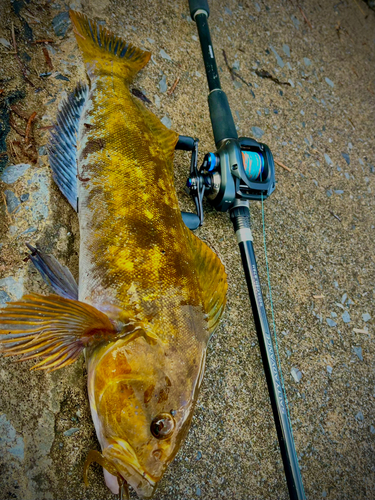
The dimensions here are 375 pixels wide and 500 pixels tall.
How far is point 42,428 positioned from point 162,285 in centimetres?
93

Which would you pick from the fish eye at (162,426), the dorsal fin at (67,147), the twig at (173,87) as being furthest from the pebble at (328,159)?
the fish eye at (162,426)

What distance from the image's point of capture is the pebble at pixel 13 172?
2285 mm

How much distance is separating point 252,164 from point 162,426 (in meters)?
1.57

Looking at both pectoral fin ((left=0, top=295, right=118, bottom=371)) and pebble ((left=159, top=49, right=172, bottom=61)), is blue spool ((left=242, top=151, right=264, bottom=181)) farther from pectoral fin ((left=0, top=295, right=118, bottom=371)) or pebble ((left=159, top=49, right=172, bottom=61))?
pebble ((left=159, top=49, right=172, bottom=61))

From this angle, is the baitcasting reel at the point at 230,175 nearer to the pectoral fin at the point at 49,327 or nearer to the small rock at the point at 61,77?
the pectoral fin at the point at 49,327

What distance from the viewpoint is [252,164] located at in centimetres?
240

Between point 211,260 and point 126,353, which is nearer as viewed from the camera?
point 126,353

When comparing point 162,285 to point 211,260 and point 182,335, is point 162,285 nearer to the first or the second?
point 182,335

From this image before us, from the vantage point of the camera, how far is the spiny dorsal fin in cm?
195

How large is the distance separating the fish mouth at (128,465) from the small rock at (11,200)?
1.41 metres

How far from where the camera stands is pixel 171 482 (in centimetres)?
212

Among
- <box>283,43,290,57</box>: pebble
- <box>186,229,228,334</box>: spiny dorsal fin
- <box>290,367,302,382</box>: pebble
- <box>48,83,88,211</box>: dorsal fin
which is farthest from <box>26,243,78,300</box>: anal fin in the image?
<box>283,43,290,57</box>: pebble

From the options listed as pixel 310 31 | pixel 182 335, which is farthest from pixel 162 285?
pixel 310 31

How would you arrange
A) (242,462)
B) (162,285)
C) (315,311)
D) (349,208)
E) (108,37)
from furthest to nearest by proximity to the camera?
(349,208) < (315,311) < (108,37) < (242,462) < (162,285)
